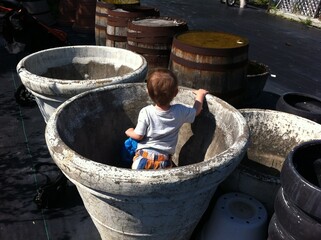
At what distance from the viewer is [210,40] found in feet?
10.4

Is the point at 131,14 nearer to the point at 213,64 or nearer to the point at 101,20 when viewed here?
the point at 101,20

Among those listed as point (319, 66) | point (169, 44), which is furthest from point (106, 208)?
point (319, 66)

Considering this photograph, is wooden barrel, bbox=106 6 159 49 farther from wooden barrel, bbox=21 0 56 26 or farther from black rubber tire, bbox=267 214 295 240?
wooden barrel, bbox=21 0 56 26

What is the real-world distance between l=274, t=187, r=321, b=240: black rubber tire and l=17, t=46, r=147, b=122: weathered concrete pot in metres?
1.54

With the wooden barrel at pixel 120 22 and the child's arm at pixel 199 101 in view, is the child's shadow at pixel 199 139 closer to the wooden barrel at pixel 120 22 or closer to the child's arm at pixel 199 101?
the child's arm at pixel 199 101

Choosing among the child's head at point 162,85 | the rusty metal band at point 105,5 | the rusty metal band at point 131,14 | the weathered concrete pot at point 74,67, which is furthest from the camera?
the rusty metal band at point 105,5

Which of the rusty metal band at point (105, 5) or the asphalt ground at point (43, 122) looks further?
the rusty metal band at point (105, 5)

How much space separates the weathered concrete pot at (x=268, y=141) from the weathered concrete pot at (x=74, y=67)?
3.78 feet

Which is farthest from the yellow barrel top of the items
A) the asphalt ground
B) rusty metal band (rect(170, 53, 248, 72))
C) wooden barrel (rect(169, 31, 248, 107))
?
the asphalt ground

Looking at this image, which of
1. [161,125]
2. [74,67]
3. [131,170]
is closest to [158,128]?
[161,125]

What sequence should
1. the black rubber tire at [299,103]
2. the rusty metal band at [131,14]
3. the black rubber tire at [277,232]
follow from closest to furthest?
the black rubber tire at [277,232] → the black rubber tire at [299,103] → the rusty metal band at [131,14]

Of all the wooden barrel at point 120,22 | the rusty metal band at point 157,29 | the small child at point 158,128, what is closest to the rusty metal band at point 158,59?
the rusty metal band at point 157,29

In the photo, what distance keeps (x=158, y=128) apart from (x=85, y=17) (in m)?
6.38

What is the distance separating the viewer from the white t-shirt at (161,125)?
219 centimetres
